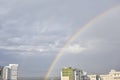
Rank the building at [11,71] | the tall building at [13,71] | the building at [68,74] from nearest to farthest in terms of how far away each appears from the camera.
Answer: the building at [68,74] < the building at [11,71] < the tall building at [13,71]

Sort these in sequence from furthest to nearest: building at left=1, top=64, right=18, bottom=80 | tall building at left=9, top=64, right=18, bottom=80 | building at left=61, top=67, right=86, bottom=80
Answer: tall building at left=9, top=64, right=18, bottom=80 → building at left=1, top=64, right=18, bottom=80 → building at left=61, top=67, right=86, bottom=80

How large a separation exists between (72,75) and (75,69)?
6.62 m

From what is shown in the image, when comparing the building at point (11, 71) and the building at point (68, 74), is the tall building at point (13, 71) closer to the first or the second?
the building at point (11, 71)

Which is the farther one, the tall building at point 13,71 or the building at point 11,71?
the tall building at point 13,71

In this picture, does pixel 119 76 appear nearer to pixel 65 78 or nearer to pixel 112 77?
pixel 112 77

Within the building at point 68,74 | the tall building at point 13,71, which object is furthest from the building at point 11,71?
the building at point 68,74

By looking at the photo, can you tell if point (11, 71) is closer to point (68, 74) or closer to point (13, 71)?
point (13, 71)

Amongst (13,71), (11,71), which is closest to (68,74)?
(13,71)

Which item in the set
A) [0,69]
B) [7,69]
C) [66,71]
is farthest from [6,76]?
[66,71]

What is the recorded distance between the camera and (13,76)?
157750 mm

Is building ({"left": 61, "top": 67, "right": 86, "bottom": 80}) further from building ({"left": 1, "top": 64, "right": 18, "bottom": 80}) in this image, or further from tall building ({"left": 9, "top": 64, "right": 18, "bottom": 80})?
tall building ({"left": 9, "top": 64, "right": 18, "bottom": 80})

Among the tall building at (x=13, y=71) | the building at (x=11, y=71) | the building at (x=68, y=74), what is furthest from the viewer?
the tall building at (x=13, y=71)

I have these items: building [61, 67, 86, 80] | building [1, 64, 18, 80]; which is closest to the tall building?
building [1, 64, 18, 80]

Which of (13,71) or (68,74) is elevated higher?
(13,71)
